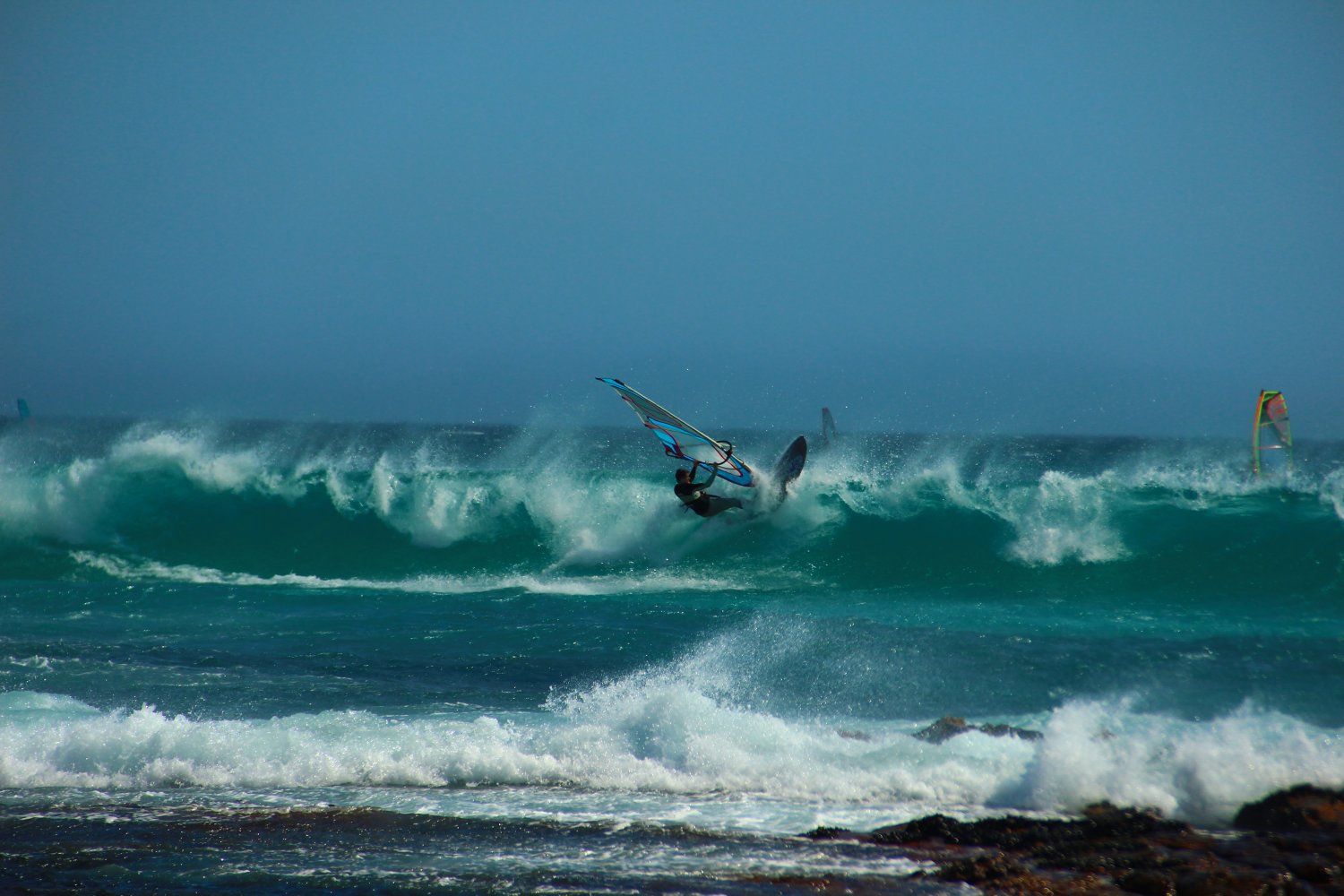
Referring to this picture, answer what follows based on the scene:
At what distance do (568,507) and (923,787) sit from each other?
13.0 metres

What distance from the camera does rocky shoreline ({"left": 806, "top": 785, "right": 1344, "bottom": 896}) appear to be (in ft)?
17.2

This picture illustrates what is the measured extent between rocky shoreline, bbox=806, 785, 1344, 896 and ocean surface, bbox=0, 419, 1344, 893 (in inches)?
10.8

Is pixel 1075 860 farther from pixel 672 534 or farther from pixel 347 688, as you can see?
pixel 672 534

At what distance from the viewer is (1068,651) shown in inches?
451

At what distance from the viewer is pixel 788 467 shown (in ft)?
57.1

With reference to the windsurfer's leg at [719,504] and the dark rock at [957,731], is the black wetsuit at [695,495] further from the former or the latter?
the dark rock at [957,731]

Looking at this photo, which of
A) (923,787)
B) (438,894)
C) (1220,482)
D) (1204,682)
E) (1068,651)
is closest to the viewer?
(438,894)

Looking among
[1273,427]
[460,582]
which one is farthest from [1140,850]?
[1273,427]

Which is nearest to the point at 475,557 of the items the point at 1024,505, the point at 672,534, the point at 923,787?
the point at 672,534

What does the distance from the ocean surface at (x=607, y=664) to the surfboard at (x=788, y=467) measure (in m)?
0.46

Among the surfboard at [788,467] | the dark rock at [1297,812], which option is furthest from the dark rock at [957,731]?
the surfboard at [788,467]

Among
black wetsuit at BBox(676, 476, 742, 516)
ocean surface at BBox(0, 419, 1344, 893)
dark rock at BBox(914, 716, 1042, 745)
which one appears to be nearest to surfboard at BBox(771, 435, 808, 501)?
ocean surface at BBox(0, 419, 1344, 893)

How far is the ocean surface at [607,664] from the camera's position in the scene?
6.48 metres

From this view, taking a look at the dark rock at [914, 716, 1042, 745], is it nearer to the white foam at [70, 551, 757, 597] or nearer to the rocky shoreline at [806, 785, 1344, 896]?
the rocky shoreline at [806, 785, 1344, 896]
